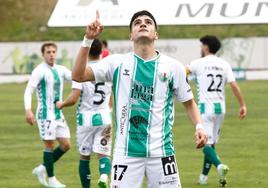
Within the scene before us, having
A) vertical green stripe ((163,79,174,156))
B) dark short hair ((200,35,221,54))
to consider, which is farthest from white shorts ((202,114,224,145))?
vertical green stripe ((163,79,174,156))

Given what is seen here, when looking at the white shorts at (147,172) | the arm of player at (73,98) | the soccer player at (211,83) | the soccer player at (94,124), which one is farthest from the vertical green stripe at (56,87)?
the white shorts at (147,172)

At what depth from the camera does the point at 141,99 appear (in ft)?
31.1

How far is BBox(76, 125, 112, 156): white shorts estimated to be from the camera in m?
14.3

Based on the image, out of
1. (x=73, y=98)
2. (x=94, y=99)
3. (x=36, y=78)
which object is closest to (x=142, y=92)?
(x=73, y=98)

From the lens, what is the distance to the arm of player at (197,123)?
930 cm

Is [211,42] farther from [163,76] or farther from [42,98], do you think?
[163,76]

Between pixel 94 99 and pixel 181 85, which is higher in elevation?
pixel 181 85

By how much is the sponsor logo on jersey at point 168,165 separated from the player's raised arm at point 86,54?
1039mm

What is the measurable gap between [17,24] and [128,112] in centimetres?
6099

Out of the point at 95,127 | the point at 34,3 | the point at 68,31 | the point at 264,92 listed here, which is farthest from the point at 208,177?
the point at 34,3

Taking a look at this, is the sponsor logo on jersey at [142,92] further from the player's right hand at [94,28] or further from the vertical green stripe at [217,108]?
the vertical green stripe at [217,108]

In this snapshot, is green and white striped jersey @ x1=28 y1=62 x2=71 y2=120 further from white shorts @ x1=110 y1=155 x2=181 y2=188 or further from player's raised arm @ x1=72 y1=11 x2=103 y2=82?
white shorts @ x1=110 y1=155 x2=181 y2=188

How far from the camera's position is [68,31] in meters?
66.6

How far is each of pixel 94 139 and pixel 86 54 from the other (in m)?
5.25
